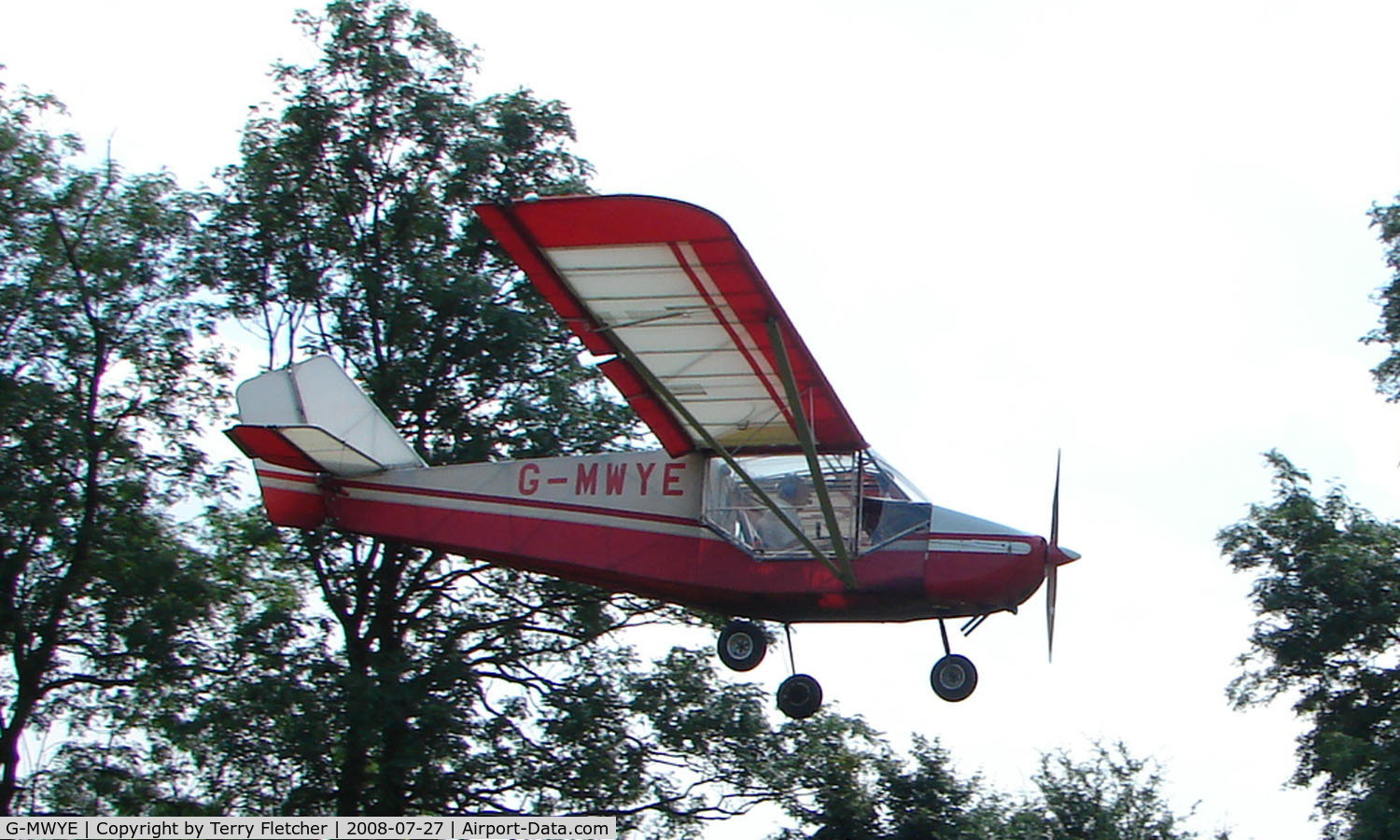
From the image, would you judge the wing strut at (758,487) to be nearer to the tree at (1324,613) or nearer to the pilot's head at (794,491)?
the pilot's head at (794,491)

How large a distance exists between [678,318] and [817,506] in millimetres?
2224

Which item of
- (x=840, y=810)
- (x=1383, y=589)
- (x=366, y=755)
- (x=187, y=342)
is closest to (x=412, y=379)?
(x=187, y=342)

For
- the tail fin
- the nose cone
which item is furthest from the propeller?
the tail fin

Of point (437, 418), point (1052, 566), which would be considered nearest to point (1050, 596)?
point (1052, 566)

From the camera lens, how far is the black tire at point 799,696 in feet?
42.5

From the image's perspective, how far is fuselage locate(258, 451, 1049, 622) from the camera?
12242mm

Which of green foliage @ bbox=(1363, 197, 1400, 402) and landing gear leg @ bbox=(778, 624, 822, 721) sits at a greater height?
green foliage @ bbox=(1363, 197, 1400, 402)

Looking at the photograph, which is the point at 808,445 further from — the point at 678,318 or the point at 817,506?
the point at 678,318

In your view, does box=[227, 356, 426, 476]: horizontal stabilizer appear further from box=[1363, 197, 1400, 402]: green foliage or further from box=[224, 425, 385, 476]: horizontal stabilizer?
box=[1363, 197, 1400, 402]: green foliage

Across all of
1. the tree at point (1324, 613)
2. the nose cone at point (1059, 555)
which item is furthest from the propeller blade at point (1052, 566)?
the tree at point (1324, 613)

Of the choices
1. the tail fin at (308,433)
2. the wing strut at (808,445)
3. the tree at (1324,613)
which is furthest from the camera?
the tree at (1324,613)

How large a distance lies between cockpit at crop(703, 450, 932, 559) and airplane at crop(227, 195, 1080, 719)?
17 mm

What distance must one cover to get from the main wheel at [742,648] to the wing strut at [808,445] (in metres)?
1.44

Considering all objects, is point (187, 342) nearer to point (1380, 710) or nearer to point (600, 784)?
point (600, 784)
